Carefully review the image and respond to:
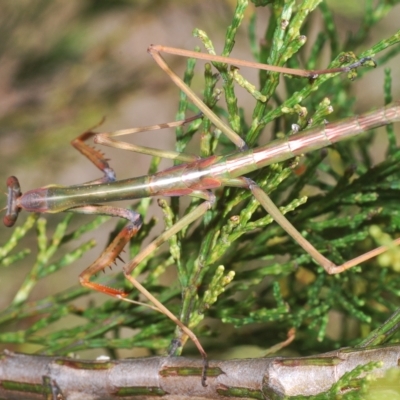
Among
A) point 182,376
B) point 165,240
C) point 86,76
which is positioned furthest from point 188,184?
point 86,76

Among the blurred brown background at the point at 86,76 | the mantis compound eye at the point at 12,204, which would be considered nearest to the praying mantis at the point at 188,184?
the mantis compound eye at the point at 12,204

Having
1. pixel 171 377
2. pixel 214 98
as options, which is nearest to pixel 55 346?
pixel 171 377

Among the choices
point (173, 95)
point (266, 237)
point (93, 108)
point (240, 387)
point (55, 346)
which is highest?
point (173, 95)

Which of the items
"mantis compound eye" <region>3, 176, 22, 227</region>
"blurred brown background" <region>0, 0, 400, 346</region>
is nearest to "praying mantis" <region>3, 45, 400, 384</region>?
"mantis compound eye" <region>3, 176, 22, 227</region>

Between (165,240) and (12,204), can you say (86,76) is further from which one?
(165,240)

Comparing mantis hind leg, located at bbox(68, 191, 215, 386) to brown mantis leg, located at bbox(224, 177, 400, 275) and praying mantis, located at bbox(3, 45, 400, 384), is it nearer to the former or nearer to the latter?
praying mantis, located at bbox(3, 45, 400, 384)

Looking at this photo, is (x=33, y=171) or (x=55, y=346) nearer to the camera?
(x=55, y=346)

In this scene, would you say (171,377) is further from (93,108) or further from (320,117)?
(93,108)
